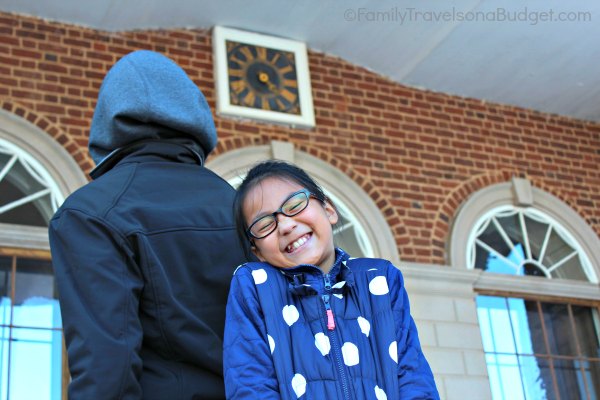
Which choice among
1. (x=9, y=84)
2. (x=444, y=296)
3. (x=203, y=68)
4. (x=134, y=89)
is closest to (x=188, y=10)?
(x=203, y=68)

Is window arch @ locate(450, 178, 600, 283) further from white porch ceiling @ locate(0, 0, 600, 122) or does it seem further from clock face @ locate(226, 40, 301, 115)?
clock face @ locate(226, 40, 301, 115)

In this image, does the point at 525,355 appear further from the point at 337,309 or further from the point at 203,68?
the point at 337,309

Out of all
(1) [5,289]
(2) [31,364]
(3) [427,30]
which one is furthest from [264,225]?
(3) [427,30]

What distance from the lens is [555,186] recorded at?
7.88 meters

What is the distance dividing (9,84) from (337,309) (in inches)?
184

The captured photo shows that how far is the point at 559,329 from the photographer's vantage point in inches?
294

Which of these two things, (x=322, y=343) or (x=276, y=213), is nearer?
(x=322, y=343)

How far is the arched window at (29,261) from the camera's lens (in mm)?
5602

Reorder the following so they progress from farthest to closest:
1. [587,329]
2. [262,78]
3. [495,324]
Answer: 1. [587,329]
2. [495,324]
3. [262,78]

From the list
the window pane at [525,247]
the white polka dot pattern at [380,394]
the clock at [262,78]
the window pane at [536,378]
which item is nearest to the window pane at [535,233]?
the window pane at [525,247]

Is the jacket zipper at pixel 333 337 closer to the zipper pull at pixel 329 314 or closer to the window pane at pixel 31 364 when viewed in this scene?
the zipper pull at pixel 329 314

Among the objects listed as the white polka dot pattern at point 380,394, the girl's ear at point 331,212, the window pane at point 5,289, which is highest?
the window pane at point 5,289

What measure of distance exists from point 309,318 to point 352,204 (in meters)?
5.00

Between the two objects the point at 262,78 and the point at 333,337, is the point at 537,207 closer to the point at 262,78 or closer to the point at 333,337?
the point at 262,78
